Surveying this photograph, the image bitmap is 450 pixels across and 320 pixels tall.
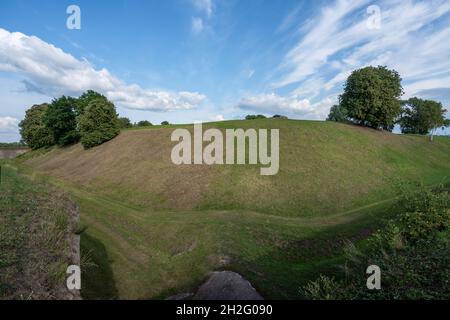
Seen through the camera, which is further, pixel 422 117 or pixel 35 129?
pixel 35 129

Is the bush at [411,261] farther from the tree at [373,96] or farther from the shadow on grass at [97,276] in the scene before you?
the tree at [373,96]

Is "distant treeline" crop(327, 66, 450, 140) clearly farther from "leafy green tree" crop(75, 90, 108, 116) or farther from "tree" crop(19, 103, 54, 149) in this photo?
"tree" crop(19, 103, 54, 149)

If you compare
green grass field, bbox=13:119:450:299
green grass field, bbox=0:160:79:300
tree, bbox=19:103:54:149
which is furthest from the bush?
tree, bbox=19:103:54:149

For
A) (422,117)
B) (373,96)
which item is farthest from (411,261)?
(422,117)

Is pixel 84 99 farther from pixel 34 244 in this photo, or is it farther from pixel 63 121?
pixel 34 244
